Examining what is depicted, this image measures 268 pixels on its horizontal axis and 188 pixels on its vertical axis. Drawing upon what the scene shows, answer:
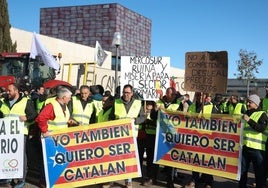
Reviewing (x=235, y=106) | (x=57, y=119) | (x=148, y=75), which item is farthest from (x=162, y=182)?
(x=235, y=106)

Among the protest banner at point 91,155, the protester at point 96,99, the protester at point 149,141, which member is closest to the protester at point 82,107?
the protester at point 96,99

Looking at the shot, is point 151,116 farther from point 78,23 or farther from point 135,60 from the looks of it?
point 78,23

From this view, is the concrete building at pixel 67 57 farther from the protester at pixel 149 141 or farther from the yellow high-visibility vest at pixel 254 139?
the yellow high-visibility vest at pixel 254 139

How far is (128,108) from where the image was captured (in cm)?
788

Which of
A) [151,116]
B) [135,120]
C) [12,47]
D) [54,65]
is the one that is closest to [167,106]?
[151,116]

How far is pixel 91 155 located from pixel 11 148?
4.60 feet

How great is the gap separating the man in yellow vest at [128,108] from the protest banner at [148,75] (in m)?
2.82

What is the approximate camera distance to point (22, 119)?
7.47 m

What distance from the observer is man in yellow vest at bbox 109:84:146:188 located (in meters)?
7.87

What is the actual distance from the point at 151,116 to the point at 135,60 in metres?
2.73

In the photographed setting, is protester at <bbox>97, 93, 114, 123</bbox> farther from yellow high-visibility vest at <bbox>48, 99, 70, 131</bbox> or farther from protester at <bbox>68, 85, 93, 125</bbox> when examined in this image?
yellow high-visibility vest at <bbox>48, 99, 70, 131</bbox>

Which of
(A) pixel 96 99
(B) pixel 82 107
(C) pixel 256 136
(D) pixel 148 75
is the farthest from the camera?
(D) pixel 148 75

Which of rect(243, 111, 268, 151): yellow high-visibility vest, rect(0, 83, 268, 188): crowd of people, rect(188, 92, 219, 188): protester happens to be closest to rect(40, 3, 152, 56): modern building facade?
rect(0, 83, 268, 188): crowd of people

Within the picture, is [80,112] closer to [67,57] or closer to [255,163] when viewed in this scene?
[255,163]
